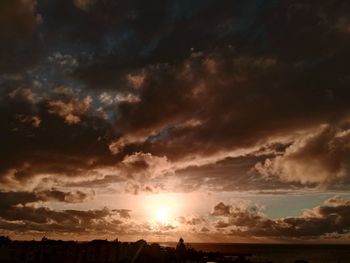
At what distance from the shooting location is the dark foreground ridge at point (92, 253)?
83375 millimetres

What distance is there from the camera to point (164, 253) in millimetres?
99938

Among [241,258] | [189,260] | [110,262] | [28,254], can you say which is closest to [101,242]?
[110,262]

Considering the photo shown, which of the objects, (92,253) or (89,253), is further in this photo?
(92,253)

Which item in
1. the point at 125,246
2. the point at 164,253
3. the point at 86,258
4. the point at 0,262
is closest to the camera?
the point at 0,262

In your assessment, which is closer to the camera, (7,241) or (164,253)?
(7,241)

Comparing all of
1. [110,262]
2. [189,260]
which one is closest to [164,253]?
[189,260]

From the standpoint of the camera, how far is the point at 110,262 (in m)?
88.4

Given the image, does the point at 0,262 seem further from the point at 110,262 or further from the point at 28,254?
the point at 110,262

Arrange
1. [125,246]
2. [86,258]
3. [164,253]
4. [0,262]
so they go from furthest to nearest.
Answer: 1. [164,253]
2. [125,246]
3. [86,258]
4. [0,262]

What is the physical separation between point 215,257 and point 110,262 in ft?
81.5

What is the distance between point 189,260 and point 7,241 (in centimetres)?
3940

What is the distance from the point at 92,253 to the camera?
87.1m

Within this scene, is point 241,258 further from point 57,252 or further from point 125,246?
point 57,252

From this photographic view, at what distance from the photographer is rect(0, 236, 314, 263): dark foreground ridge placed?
83.4 meters
